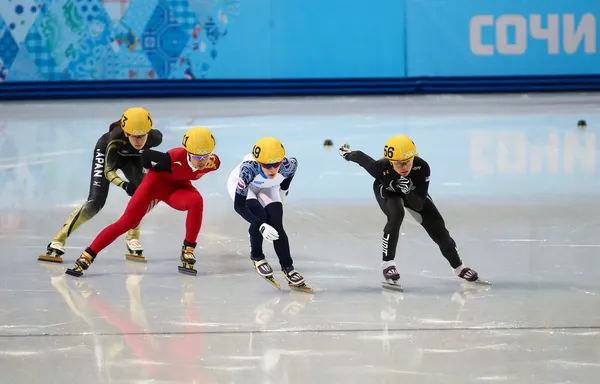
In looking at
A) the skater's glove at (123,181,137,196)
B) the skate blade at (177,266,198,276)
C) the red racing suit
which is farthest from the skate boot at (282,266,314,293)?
the skater's glove at (123,181,137,196)

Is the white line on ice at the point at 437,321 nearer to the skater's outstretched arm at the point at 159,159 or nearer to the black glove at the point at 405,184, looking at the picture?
the black glove at the point at 405,184

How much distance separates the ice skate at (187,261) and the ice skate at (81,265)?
A: 1.95ft

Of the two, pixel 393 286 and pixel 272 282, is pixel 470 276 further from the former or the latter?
pixel 272 282

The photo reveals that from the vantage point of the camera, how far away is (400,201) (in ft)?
20.8

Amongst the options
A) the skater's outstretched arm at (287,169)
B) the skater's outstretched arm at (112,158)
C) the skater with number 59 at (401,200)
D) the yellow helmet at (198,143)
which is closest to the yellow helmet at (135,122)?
the skater's outstretched arm at (112,158)

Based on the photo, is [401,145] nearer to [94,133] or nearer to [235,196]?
[235,196]

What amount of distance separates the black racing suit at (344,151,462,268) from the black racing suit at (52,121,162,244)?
1759 millimetres

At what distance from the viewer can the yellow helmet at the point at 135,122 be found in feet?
22.6

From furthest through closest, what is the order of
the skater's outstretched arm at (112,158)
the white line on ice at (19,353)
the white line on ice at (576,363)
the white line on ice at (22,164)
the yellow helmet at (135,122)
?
the white line on ice at (22,164), the skater's outstretched arm at (112,158), the yellow helmet at (135,122), the white line on ice at (19,353), the white line on ice at (576,363)

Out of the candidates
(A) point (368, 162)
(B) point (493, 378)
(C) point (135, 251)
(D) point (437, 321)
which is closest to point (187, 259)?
(C) point (135, 251)

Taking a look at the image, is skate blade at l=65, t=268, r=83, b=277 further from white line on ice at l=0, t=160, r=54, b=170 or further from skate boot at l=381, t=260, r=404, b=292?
white line on ice at l=0, t=160, r=54, b=170

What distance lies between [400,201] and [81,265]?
212 cm

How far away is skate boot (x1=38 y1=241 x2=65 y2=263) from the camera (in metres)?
6.94

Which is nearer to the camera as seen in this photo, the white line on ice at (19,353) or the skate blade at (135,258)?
the white line on ice at (19,353)
